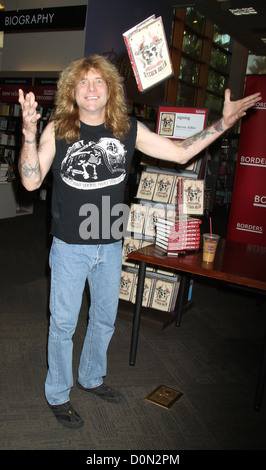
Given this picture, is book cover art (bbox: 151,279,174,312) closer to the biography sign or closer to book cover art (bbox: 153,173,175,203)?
book cover art (bbox: 153,173,175,203)

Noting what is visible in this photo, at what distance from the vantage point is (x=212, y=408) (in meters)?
2.38

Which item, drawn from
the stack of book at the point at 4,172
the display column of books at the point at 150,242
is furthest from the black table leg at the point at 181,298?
the stack of book at the point at 4,172

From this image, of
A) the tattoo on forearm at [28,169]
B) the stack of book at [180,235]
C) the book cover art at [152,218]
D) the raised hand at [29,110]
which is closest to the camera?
the raised hand at [29,110]

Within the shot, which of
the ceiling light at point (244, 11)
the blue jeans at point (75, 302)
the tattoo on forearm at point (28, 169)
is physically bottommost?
the blue jeans at point (75, 302)

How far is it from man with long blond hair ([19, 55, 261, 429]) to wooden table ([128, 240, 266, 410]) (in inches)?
18.0

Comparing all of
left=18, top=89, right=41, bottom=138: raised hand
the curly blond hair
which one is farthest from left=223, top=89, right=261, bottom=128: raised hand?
left=18, top=89, right=41, bottom=138: raised hand

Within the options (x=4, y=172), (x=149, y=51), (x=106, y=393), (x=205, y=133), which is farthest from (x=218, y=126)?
(x=4, y=172)

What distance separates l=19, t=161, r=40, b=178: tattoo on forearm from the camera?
175 cm

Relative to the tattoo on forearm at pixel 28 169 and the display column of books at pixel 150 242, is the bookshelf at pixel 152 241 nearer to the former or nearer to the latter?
the display column of books at pixel 150 242

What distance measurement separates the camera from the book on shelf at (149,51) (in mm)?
2258

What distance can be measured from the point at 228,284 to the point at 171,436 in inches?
105

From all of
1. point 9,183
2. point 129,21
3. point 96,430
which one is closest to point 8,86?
point 9,183

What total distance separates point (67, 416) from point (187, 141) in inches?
63.0

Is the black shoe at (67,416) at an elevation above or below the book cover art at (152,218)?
below
